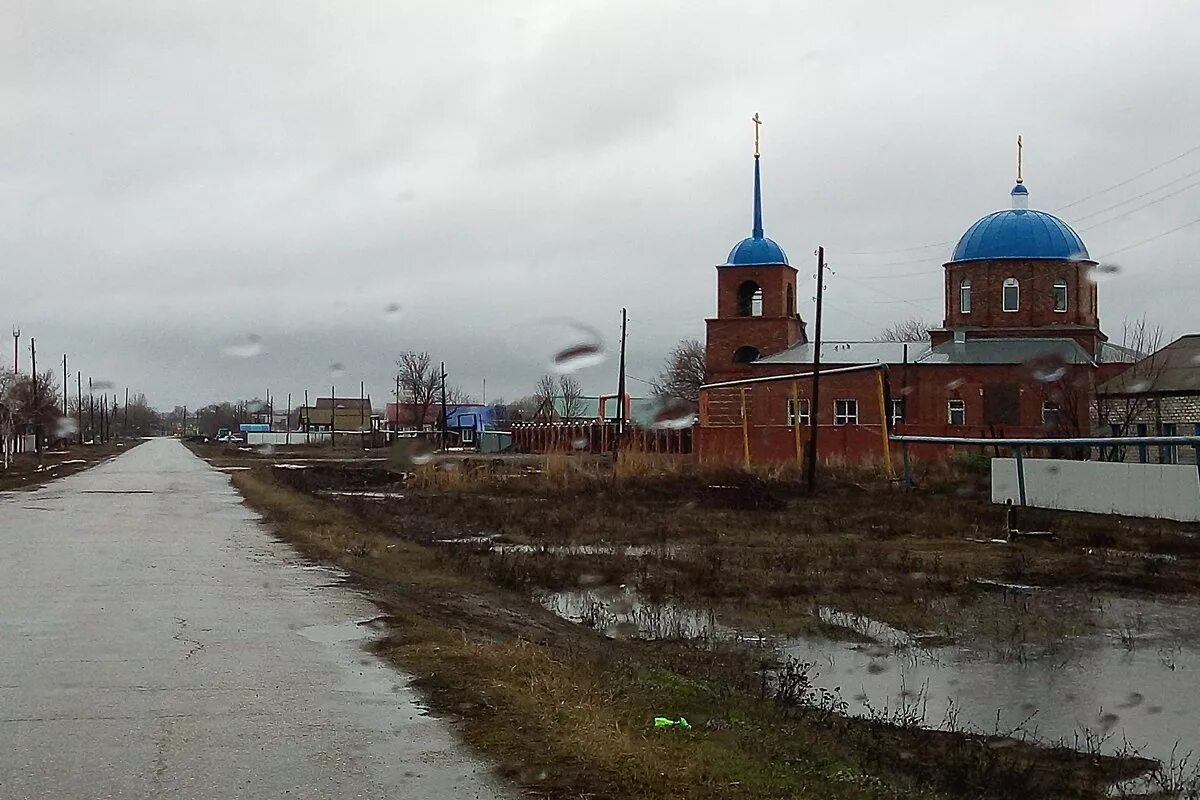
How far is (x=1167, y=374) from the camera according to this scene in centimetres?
3906

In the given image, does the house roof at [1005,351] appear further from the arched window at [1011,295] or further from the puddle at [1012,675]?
the puddle at [1012,675]

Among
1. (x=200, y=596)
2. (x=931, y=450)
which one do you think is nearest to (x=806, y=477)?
(x=931, y=450)

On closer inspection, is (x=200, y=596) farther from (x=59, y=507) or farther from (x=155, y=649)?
(x=59, y=507)

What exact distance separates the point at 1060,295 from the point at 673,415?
20.2 metres

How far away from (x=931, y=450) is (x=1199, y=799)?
1866 inches

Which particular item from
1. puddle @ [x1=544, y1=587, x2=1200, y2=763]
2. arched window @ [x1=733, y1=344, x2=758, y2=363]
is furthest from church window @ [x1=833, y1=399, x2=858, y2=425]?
puddle @ [x1=544, y1=587, x2=1200, y2=763]

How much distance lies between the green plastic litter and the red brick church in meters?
45.8

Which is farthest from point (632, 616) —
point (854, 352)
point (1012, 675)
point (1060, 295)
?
point (854, 352)

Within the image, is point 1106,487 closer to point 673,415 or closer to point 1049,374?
point 1049,374

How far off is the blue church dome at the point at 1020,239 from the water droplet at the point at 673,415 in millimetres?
15834

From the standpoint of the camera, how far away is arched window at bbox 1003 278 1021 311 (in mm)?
63219

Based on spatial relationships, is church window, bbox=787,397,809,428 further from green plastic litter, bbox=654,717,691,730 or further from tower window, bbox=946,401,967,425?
green plastic litter, bbox=654,717,691,730

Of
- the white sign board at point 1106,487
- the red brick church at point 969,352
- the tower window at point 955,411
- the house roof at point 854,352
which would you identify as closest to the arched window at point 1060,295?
the red brick church at point 969,352

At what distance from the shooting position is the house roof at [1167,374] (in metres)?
38.2
